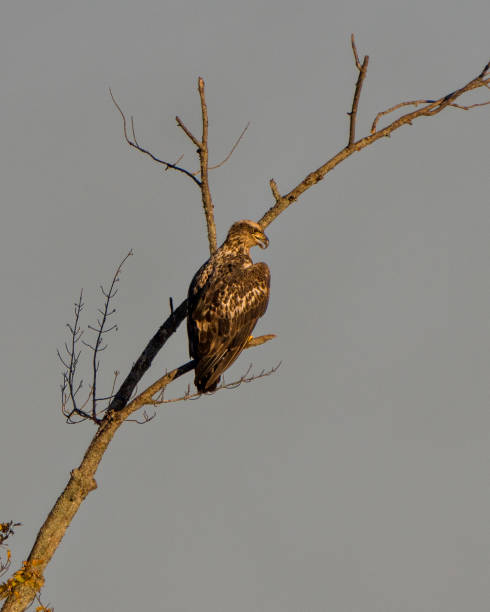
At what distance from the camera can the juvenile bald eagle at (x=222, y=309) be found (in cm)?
1391

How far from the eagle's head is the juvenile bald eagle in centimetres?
29

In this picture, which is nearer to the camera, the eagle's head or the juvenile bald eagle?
the juvenile bald eagle

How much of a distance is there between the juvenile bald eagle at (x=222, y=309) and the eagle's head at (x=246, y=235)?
291 mm

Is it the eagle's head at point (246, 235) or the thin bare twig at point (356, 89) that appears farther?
the eagle's head at point (246, 235)

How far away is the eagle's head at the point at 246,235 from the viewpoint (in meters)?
15.5

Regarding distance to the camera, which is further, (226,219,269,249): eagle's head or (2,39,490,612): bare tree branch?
(226,219,269,249): eagle's head

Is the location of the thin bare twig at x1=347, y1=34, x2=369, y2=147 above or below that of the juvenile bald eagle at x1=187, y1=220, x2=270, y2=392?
above

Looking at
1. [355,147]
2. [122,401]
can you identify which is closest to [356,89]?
[355,147]

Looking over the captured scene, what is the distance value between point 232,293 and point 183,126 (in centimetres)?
210

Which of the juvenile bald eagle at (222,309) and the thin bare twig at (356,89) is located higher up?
the thin bare twig at (356,89)

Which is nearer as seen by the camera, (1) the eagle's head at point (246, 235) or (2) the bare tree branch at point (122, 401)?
(2) the bare tree branch at point (122, 401)

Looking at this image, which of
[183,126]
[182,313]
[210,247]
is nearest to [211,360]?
[182,313]

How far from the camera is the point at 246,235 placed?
51.0ft

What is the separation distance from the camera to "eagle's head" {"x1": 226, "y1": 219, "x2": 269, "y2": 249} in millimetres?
15461
